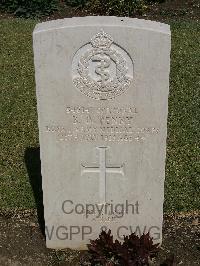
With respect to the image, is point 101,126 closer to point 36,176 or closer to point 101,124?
point 101,124

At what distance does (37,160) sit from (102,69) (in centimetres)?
286

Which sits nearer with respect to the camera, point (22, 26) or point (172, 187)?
point (172, 187)

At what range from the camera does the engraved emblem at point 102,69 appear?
12.9ft

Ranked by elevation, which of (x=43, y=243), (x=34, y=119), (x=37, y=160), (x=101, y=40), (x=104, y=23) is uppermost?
(x=104, y=23)

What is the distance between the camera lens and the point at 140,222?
4.79 meters

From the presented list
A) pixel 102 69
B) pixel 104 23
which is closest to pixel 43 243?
pixel 102 69

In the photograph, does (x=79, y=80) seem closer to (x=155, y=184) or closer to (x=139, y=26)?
(x=139, y=26)

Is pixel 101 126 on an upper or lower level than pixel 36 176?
upper

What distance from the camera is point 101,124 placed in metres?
4.25

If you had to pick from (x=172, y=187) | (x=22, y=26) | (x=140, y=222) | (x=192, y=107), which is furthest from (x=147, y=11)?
(x=140, y=222)

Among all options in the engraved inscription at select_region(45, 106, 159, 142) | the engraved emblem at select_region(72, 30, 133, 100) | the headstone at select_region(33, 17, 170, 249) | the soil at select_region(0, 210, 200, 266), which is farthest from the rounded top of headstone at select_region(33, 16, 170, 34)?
the soil at select_region(0, 210, 200, 266)

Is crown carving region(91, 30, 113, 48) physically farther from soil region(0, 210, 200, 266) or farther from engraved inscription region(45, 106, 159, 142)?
soil region(0, 210, 200, 266)

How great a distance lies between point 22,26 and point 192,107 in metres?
5.33

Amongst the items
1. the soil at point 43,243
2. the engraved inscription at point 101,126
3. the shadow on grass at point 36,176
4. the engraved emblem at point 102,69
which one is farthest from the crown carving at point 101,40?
the shadow on grass at point 36,176
